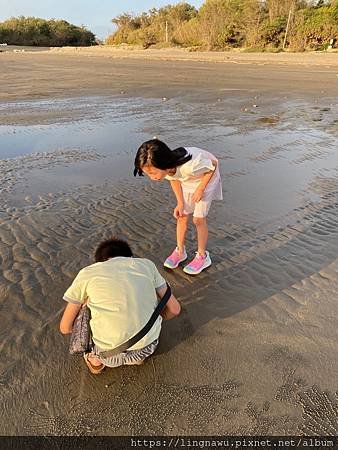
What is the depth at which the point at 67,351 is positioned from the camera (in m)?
2.71

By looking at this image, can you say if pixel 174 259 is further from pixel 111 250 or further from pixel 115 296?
pixel 115 296

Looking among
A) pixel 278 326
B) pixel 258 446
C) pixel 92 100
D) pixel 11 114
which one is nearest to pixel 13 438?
Answer: pixel 258 446

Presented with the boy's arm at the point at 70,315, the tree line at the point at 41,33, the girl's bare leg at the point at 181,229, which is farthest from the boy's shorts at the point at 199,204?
the tree line at the point at 41,33

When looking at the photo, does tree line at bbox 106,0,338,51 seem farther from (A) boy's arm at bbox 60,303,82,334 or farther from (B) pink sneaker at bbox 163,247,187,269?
(A) boy's arm at bbox 60,303,82,334

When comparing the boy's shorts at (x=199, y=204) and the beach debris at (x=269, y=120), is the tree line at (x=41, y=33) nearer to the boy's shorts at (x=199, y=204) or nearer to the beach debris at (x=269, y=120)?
the beach debris at (x=269, y=120)

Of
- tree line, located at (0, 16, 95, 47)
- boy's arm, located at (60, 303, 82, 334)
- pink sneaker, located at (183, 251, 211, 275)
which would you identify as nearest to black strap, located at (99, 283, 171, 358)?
boy's arm, located at (60, 303, 82, 334)

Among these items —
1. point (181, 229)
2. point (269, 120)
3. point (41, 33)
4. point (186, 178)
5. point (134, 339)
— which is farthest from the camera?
point (41, 33)

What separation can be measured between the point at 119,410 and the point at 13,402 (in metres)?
0.67

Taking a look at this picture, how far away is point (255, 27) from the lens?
3688 centimetres

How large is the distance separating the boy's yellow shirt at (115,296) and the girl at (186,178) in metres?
0.90

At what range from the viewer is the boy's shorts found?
346 cm

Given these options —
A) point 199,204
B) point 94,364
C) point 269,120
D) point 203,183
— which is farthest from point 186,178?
point 269,120

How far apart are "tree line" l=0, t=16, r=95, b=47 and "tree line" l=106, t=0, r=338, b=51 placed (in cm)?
2306

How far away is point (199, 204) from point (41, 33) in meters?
72.4
